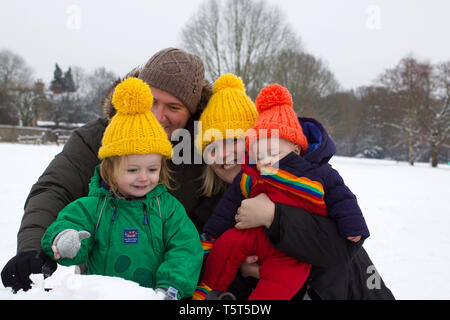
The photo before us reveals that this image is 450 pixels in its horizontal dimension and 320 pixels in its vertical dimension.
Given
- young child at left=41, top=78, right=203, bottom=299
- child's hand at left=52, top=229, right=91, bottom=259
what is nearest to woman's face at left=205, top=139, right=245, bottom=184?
young child at left=41, top=78, right=203, bottom=299

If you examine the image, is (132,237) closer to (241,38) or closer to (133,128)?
(133,128)

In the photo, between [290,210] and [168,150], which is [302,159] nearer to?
[290,210]

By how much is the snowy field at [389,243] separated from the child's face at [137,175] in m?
0.51

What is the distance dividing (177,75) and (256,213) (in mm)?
1071

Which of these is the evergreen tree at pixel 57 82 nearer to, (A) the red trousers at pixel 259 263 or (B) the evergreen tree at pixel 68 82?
(B) the evergreen tree at pixel 68 82

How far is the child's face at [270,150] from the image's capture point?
184 centimetres

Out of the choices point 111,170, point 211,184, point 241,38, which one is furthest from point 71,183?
point 241,38

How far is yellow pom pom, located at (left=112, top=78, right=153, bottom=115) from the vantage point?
173cm

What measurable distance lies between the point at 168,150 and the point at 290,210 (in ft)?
2.37

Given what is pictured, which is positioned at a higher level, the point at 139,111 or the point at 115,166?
the point at 139,111

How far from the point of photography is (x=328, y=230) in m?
1.67

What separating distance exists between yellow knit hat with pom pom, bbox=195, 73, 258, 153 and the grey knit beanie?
0.14m

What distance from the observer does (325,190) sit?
1.77 m

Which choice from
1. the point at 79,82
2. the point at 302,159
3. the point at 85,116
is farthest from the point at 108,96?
the point at 79,82
